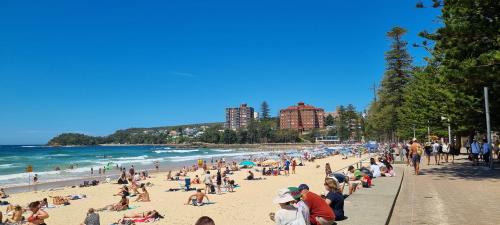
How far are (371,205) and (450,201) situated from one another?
223cm

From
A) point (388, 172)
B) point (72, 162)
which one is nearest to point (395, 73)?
point (388, 172)

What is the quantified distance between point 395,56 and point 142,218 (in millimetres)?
39395

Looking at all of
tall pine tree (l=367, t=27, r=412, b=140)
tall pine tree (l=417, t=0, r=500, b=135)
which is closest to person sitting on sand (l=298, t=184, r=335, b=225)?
tall pine tree (l=417, t=0, r=500, b=135)

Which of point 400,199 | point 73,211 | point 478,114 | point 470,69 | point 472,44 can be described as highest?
point 472,44

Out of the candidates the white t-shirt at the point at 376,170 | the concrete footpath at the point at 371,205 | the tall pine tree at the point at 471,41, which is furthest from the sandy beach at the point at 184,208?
the tall pine tree at the point at 471,41

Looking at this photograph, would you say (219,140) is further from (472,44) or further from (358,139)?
(472,44)

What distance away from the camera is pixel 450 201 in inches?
364

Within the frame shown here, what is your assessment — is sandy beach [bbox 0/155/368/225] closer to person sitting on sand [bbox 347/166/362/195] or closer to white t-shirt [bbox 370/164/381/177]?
person sitting on sand [bbox 347/166/362/195]

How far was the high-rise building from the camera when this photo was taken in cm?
17750

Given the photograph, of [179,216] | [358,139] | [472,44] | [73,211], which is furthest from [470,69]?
[358,139]

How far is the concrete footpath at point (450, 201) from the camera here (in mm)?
7449

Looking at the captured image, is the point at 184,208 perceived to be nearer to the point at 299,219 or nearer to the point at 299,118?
the point at 299,219

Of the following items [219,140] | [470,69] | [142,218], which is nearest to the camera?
[470,69]

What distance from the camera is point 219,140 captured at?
6988 inches
